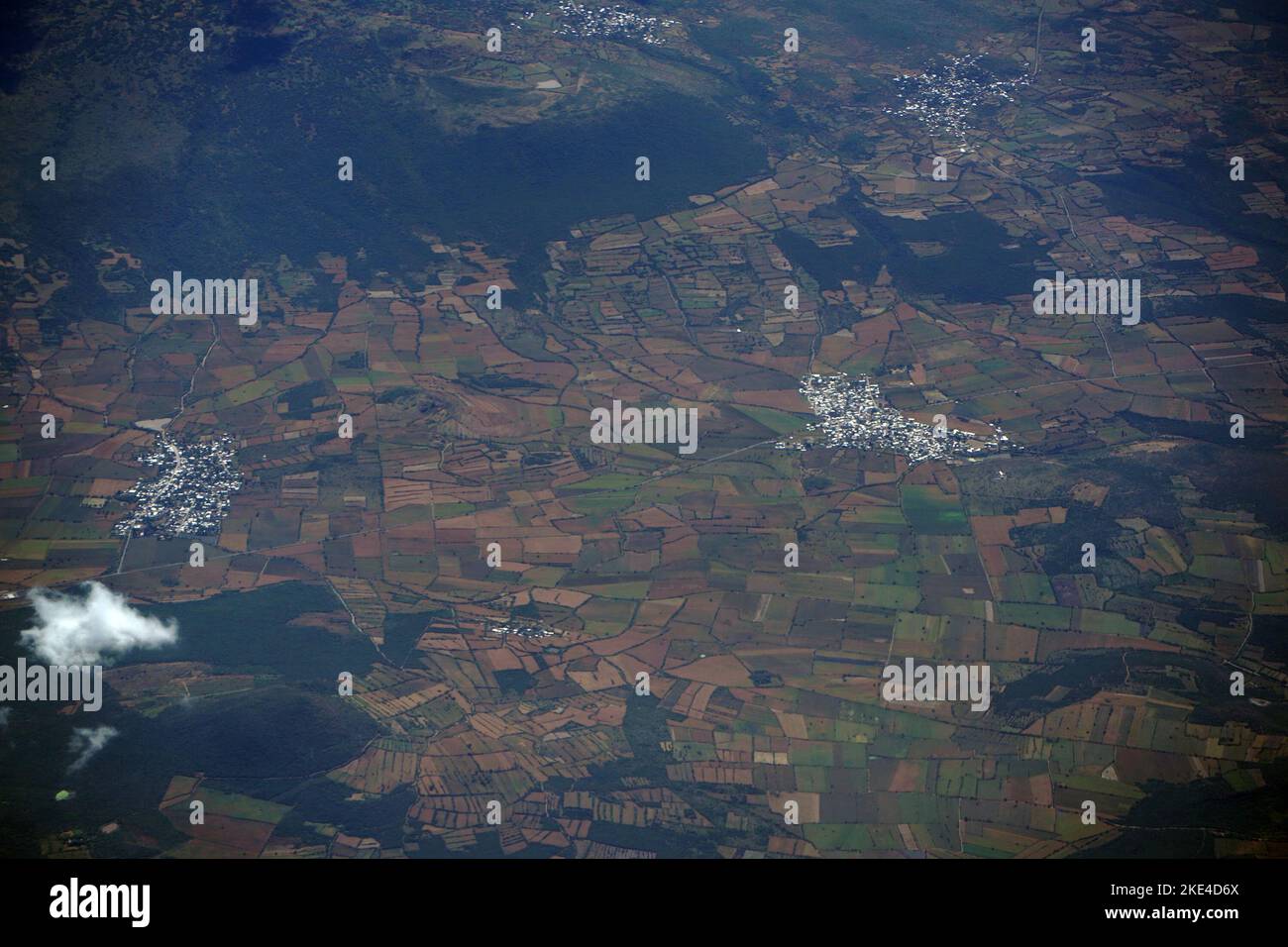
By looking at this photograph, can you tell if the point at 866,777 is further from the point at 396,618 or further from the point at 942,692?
the point at 396,618

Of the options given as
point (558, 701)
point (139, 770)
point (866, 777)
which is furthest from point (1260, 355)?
point (139, 770)
